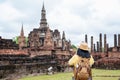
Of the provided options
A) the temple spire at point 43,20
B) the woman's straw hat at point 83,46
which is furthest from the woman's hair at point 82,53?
the temple spire at point 43,20

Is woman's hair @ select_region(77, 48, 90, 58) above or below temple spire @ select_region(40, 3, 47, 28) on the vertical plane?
below

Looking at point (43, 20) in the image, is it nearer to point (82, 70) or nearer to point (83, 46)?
point (83, 46)

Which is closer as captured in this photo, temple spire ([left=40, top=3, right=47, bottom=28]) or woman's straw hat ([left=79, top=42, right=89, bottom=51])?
woman's straw hat ([left=79, top=42, right=89, bottom=51])

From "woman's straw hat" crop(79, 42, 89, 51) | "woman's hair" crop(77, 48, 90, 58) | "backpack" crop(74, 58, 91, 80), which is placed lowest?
"backpack" crop(74, 58, 91, 80)

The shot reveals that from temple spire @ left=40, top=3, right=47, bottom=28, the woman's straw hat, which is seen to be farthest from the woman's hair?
temple spire @ left=40, top=3, right=47, bottom=28

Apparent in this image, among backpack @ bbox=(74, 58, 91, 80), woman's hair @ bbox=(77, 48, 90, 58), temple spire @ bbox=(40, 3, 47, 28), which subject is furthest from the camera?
temple spire @ bbox=(40, 3, 47, 28)

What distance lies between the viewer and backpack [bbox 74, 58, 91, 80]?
299 inches

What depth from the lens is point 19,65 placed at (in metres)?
20.0

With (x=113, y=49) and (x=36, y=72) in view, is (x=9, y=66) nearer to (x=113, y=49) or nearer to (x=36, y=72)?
(x=36, y=72)

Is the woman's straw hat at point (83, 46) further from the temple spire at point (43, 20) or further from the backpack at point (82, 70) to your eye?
the temple spire at point (43, 20)

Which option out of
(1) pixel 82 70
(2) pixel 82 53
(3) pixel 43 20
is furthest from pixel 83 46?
(3) pixel 43 20

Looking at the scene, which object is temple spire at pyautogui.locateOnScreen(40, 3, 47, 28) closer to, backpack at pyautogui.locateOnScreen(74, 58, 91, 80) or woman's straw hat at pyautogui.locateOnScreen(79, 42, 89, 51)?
woman's straw hat at pyautogui.locateOnScreen(79, 42, 89, 51)

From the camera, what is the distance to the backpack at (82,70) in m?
7.59

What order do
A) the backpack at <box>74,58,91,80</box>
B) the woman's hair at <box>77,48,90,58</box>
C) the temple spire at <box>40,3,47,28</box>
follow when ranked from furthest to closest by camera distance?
the temple spire at <box>40,3,47,28</box>
the woman's hair at <box>77,48,90,58</box>
the backpack at <box>74,58,91,80</box>
